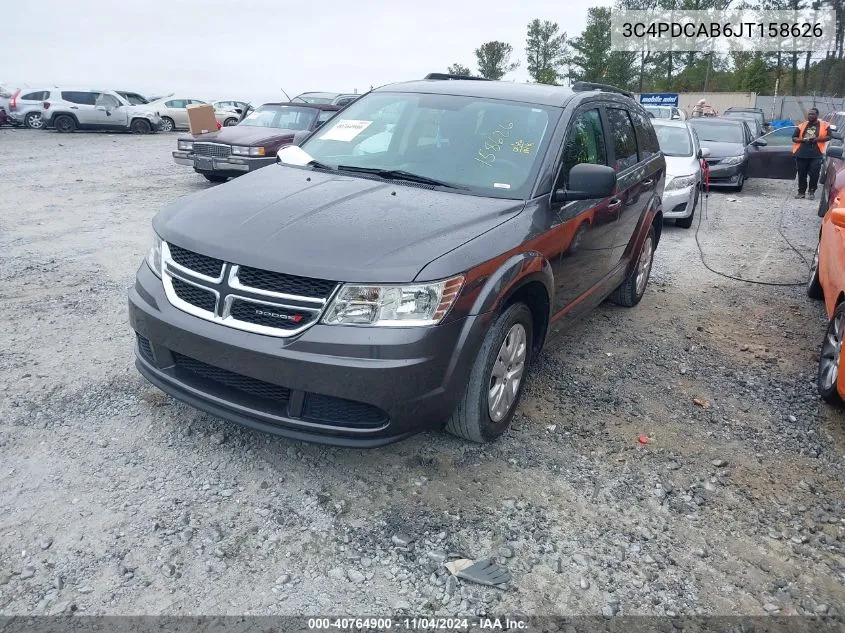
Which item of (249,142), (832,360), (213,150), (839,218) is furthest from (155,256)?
(213,150)

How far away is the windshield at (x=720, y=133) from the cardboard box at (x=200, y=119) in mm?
10761

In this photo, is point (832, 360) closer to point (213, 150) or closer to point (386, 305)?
point (386, 305)

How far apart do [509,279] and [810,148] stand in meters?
12.2

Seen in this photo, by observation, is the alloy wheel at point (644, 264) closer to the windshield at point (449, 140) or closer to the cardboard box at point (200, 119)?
the windshield at point (449, 140)

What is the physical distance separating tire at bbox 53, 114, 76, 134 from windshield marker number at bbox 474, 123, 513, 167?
25.1m

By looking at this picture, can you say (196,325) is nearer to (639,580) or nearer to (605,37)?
(639,580)

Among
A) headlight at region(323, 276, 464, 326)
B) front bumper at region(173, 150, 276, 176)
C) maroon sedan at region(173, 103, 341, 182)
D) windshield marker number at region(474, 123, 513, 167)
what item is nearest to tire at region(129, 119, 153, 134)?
maroon sedan at region(173, 103, 341, 182)

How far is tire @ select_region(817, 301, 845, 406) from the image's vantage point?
13.5ft

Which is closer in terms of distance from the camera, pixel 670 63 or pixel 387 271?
pixel 387 271

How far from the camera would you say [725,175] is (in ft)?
43.7

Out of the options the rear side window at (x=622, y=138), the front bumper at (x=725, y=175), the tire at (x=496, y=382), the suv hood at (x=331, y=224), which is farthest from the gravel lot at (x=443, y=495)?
the front bumper at (x=725, y=175)

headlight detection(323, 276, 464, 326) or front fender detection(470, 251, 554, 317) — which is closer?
headlight detection(323, 276, 464, 326)

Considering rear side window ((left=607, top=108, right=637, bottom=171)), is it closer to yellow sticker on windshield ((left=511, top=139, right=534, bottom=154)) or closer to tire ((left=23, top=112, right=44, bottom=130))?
yellow sticker on windshield ((left=511, top=139, right=534, bottom=154))

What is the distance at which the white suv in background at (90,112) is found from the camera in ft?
79.5
